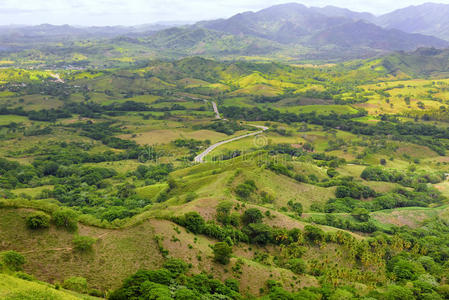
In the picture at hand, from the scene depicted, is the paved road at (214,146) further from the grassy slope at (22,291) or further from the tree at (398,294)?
the grassy slope at (22,291)

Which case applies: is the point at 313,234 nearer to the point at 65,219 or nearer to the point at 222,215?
the point at 222,215

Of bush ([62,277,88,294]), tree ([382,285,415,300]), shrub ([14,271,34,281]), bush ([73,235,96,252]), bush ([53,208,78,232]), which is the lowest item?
tree ([382,285,415,300])

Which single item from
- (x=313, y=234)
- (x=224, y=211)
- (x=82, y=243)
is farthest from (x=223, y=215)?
(x=82, y=243)

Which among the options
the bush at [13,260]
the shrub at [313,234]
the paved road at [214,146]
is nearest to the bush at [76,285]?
the bush at [13,260]

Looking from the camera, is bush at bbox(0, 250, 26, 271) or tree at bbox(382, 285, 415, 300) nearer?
bush at bbox(0, 250, 26, 271)

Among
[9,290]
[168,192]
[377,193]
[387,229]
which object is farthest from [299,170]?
[9,290]

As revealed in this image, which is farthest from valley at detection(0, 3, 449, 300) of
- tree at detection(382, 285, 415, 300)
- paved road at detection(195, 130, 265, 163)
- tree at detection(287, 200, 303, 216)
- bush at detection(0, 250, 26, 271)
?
paved road at detection(195, 130, 265, 163)

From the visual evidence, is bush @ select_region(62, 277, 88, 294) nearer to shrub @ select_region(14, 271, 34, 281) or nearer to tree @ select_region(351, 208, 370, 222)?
shrub @ select_region(14, 271, 34, 281)

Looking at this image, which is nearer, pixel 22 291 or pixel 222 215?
pixel 22 291
